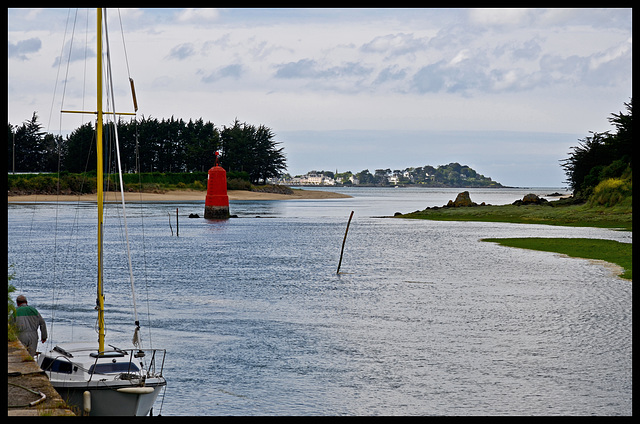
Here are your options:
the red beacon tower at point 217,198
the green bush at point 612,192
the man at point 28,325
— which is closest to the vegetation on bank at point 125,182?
the red beacon tower at point 217,198

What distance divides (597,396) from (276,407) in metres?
8.03

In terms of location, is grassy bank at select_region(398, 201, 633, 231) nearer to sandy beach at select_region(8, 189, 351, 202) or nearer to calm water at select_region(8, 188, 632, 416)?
calm water at select_region(8, 188, 632, 416)

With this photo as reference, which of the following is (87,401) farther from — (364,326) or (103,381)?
(364,326)

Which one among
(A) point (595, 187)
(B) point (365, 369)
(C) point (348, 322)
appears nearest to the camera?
(B) point (365, 369)

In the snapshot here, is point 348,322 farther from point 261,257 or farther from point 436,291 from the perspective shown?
point 261,257

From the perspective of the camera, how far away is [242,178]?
188m

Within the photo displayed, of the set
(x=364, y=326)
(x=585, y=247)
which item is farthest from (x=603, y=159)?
(x=364, y=326)

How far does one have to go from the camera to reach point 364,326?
91.0 ft

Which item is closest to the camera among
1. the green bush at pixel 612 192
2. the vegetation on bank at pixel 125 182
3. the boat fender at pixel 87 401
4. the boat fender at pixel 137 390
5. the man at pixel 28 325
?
the boat fender at pixel 87 401

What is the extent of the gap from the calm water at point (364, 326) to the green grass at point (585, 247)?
2.29m

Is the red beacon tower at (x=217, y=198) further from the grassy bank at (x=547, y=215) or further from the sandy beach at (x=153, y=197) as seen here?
the sandy beach at (x=153, y=197)

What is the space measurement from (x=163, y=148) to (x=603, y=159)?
10722 centimetres

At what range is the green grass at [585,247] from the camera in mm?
46156
